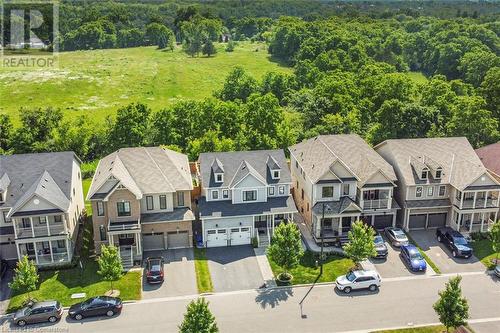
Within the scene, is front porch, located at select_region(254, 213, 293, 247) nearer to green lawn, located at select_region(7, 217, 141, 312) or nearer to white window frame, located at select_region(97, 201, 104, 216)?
green lawn, located at select_region(7, 217, 141, 312)

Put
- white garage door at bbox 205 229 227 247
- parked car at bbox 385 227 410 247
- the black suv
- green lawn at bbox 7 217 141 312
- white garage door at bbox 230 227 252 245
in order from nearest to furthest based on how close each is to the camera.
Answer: green lawn at bbox 7 217 141 312 < the black suv < parked car at bbox 385 227 410 247 < white garage door at bbox 205 229 227 247 < white garage door at bbox 230 227 252 245

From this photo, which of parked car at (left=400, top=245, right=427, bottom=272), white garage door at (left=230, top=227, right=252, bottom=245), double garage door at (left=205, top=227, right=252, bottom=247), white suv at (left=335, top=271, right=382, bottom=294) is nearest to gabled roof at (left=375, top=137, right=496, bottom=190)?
parked car at (left=400, top=245, right=427, bottom=272)

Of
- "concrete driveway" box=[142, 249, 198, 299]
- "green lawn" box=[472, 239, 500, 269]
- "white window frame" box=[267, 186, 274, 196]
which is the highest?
"white window frame" box=[267, 186, 274, 196]

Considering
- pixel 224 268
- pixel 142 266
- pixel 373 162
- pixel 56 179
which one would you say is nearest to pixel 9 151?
pixel 56 179

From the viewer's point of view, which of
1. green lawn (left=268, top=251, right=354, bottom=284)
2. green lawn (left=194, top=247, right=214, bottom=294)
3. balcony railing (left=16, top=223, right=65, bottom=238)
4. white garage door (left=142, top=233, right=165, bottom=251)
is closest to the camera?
green lawn (left=194, top=247, right=214, bottom=294)

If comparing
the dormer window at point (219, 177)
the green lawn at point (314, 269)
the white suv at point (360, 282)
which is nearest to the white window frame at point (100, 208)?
the dormer window at point (219, 177)

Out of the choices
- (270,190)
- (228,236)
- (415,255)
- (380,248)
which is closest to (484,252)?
(415,255)

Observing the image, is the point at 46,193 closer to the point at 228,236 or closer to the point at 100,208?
the point at 100,208
